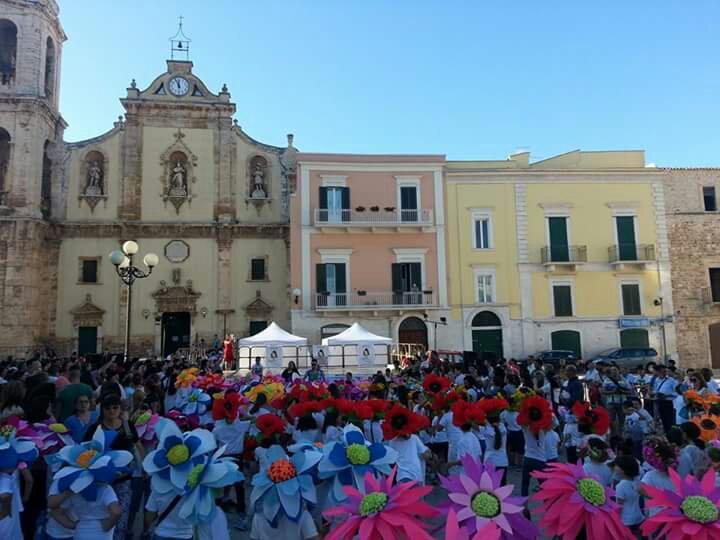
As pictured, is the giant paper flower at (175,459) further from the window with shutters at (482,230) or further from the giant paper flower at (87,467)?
the window with shutters at (482,230)

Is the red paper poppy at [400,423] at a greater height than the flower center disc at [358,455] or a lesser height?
lesser

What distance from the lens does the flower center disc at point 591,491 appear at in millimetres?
3092

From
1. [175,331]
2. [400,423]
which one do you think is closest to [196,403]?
[400,423]

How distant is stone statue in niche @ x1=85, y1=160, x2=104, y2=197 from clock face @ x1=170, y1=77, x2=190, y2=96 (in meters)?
5.76

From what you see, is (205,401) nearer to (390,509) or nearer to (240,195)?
(390,509)

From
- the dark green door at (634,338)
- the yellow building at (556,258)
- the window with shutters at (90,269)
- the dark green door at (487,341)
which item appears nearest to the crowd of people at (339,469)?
the dark green door at (487,341)

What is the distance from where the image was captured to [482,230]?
29953 millimetres

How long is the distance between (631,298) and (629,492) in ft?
90.1

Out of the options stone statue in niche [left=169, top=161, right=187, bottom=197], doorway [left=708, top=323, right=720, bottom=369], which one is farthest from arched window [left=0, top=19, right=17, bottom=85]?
doorway [left=708, top=323, right=720, bottom=369]

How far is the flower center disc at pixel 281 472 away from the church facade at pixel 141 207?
27.5 meters

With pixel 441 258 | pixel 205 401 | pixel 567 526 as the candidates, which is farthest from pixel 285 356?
pixel 567 526

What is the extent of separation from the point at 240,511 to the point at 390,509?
4715 mm

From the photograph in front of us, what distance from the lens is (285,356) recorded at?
23.3 meters

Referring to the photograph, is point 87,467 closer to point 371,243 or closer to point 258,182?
point 371,243
